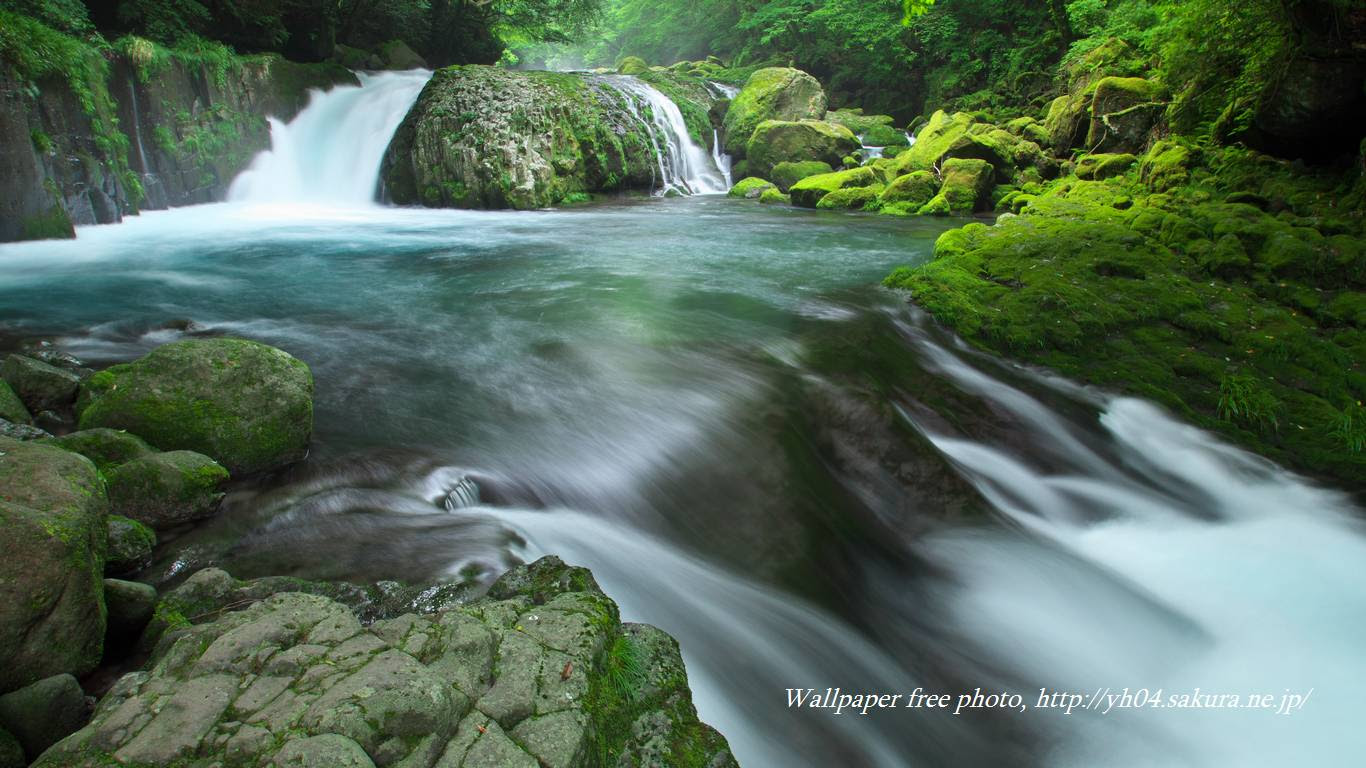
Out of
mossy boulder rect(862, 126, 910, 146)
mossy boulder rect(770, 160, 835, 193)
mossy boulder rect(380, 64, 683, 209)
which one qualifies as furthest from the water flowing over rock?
mossy boulder rect(862, 126, 910, 146)

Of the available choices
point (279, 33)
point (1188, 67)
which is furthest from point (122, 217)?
point (1188, 67)

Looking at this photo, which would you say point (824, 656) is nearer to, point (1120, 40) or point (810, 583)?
point (810, 583)

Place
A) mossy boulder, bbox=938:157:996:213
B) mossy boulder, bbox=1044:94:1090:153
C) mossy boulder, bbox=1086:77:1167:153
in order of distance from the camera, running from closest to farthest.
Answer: mossy boulder, bbox=1086:77:1167:153 → mossy boulder, bbox=938:157:996:213 → mossy boulder, bbox=1044:94:1090:153

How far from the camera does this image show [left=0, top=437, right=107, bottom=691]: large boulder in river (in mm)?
1955

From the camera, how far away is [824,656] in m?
3.16

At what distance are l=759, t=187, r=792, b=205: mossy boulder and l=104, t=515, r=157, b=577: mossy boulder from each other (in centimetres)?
1597

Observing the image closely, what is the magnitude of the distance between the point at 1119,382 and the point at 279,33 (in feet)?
65.4

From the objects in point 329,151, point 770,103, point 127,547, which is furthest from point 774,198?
point 127,547

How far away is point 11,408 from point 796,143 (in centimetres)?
1909

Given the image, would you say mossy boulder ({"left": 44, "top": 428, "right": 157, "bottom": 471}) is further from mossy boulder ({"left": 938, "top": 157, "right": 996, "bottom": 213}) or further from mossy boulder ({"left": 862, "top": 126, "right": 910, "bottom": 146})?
mossy boulder ({"left": 862, "top": 126, "right": 910, "bottom": 146})

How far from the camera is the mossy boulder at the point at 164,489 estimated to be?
10.3ft

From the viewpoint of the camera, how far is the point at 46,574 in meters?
2.05

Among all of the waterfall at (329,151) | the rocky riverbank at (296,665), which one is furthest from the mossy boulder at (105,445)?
the waterfall at (329,151)

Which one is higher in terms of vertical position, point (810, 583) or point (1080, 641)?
point (810, 583)
